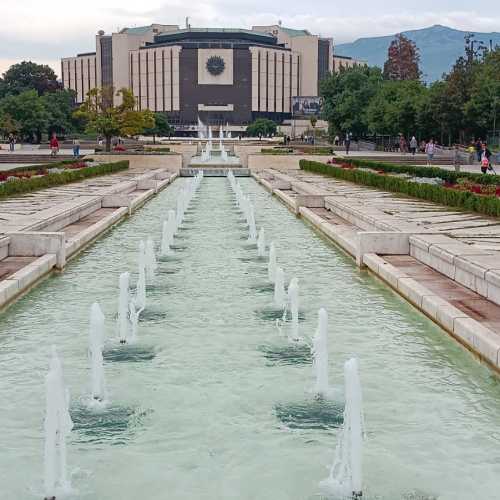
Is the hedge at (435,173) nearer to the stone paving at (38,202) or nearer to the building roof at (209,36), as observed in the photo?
the stone paving at (38,202)

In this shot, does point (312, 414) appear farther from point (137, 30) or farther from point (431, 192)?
point (137, 30)

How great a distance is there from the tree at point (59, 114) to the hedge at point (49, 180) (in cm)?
4062

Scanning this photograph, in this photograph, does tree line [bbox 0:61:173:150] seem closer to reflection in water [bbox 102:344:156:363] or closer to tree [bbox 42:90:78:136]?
tree [bbox 42:90:78:136]

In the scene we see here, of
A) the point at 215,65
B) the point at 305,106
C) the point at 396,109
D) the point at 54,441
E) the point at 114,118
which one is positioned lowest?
the point at 54,441

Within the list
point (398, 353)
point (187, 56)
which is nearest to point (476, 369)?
point (398, 353)

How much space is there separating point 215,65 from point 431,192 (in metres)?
97.4

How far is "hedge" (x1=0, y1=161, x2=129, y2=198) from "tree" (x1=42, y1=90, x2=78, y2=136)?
4062 cm

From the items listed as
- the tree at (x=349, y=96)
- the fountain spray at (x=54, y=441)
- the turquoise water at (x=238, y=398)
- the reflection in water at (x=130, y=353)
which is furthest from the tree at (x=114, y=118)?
the fountain spray at (x=54, y=441)

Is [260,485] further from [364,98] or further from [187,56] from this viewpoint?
[187,56]

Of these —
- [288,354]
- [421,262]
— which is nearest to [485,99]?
[421,262]

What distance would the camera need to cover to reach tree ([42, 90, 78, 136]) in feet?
241

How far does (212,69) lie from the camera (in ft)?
370

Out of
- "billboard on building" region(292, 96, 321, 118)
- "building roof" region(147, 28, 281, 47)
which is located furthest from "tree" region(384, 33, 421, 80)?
"building roof" region(147, 28, 281, 47)

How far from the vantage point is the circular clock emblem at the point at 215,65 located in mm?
112062
